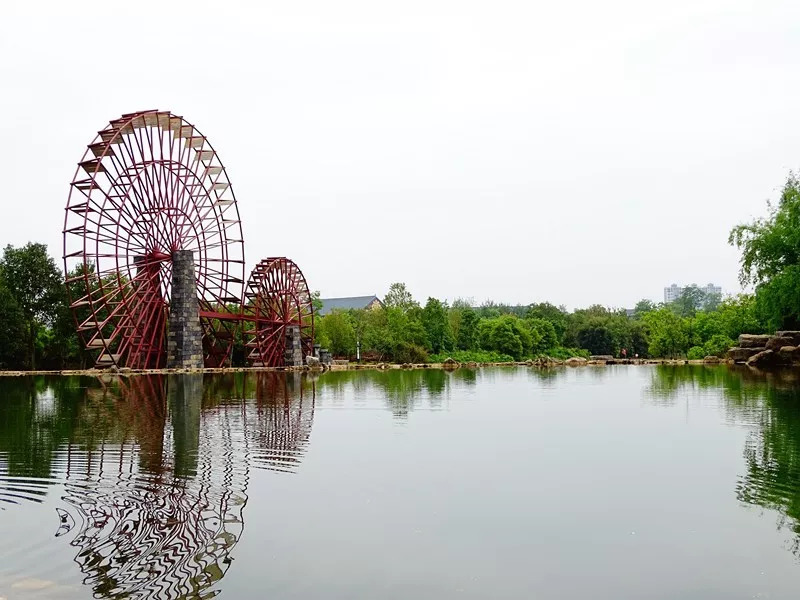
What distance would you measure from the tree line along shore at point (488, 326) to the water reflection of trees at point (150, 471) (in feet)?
86.1

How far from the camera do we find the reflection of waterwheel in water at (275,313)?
152 ft

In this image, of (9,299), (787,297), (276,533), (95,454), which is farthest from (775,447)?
(9,299)

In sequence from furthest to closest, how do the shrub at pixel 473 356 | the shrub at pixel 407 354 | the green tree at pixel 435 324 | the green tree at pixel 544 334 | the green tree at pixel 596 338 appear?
the green tree at pixel 596 338 → the green tree at pixel 544 334 → the green tree at pixel 435 324 → the shrub at pixel 473 356 → the shrub at pixel 407 354

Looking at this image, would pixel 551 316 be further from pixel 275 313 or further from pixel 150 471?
pixel 150 471

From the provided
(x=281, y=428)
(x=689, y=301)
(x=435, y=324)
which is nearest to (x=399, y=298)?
(x=435, y=324)

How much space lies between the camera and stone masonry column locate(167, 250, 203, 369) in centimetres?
3744

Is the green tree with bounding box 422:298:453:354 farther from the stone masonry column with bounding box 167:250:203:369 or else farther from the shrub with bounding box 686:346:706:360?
the stone masonry column with bounding box 167:250:203:369

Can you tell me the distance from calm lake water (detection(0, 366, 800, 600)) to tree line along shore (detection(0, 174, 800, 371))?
91.7 feet

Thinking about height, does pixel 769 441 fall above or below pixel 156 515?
above

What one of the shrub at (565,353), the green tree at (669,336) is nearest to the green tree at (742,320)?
the green tree at (669,336)

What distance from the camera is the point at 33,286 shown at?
1785 inches

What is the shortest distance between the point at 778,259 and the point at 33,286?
41.6 meters

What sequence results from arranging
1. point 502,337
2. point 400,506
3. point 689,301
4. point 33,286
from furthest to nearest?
1. point 689,301
2. point 502,337
3. point 33,286
4. point 400,506

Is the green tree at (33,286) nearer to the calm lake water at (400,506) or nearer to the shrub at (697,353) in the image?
the calm lake water at (400,506)
